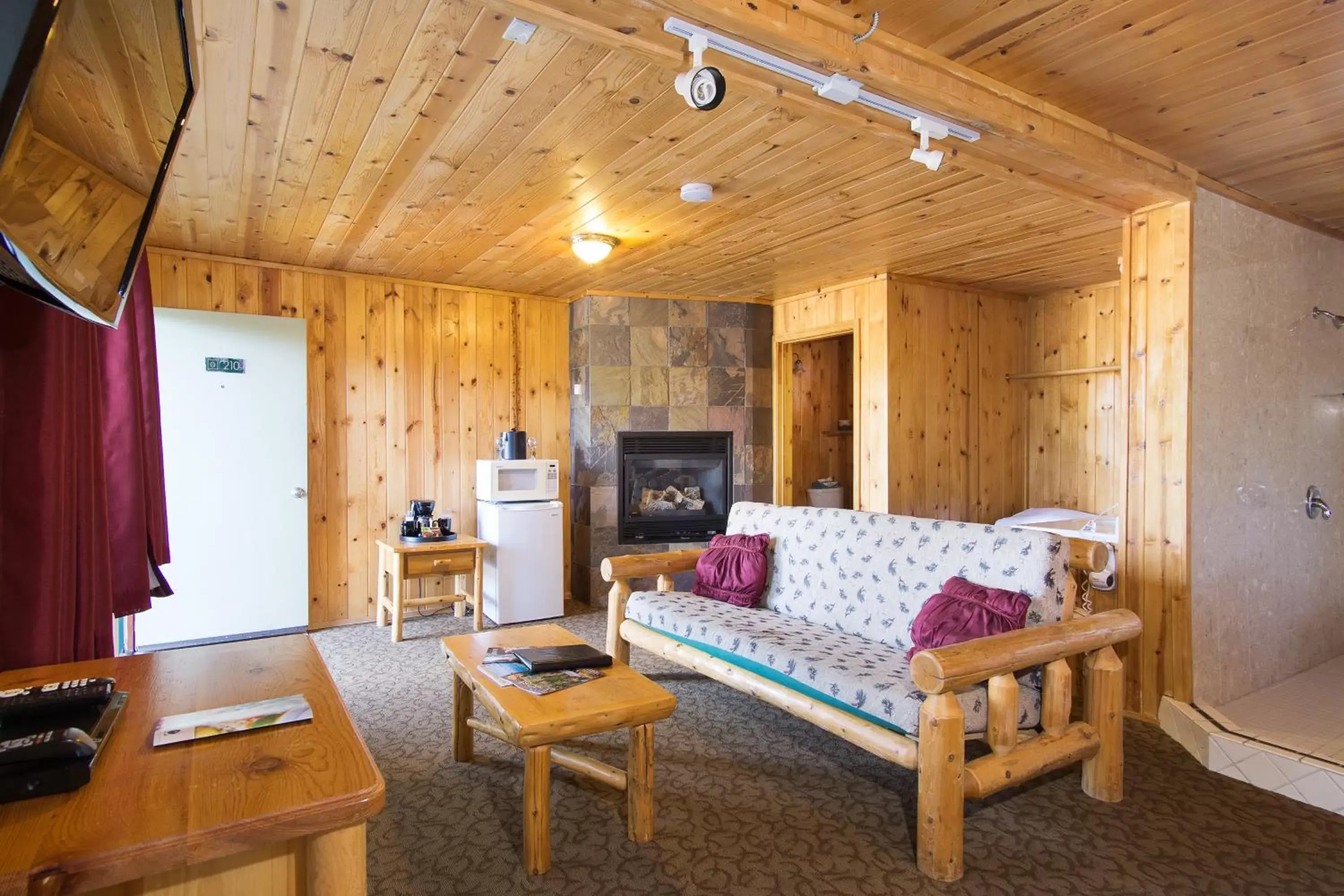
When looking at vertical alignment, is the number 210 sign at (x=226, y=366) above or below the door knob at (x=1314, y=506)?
above

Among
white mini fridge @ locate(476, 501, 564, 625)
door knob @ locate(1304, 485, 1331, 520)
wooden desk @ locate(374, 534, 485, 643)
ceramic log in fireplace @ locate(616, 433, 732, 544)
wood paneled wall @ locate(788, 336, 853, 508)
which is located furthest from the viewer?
wood paneled wall @ locate(788, 336, 853, 508)

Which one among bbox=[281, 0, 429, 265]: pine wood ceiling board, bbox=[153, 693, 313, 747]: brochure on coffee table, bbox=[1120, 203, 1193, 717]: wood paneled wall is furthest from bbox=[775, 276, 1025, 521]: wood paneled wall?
bbox=[153, 693, 313, 747]: brochure on coffee table

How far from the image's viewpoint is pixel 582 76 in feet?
7.26

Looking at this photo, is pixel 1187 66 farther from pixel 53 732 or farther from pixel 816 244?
pixel 53 732

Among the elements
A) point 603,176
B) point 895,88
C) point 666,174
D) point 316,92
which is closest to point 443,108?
point 316,92

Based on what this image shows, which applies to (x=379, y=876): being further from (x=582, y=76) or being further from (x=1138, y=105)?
(x=1138, y=105)

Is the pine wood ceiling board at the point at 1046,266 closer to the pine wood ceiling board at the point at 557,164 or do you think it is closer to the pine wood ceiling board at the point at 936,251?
the pine wood ceiling board at the point at 936,251

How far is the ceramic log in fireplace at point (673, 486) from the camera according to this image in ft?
17.4

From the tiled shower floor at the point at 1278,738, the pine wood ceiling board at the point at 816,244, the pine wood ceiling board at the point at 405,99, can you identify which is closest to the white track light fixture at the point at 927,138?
the pine wood ceiling board at the point at 816,244

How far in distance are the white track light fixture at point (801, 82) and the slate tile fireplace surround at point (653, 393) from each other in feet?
10.0

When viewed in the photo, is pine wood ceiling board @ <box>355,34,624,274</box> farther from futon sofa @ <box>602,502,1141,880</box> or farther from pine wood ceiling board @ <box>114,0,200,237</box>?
futon sofa @ <box>602,502,1141,880</box>

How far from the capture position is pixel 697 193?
314cm

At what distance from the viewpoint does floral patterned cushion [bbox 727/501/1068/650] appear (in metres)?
2.47

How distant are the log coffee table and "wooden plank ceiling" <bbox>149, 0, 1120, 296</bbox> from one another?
5.93ft
